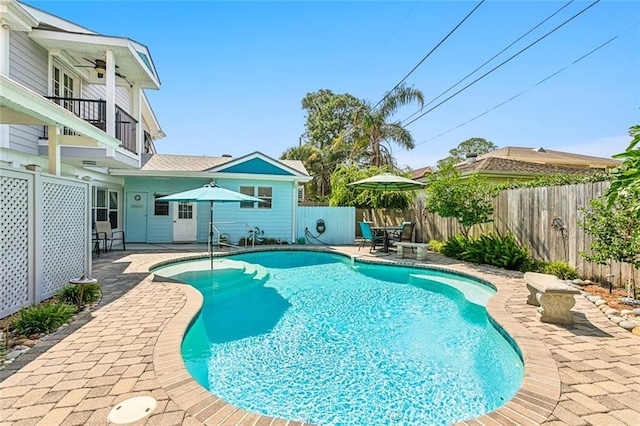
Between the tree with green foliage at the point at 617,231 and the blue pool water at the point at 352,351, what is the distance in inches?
95.0

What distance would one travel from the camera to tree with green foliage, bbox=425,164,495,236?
1027 centimetres

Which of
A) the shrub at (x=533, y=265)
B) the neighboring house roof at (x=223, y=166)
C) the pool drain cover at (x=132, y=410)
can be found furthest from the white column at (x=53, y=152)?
the shrub at (x=533, y=265)

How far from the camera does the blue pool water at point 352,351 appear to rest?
11.2 feet

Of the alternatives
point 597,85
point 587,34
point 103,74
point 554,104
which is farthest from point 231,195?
point 554,104

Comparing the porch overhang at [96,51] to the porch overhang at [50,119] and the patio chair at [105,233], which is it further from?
the patio chair at [105,233]

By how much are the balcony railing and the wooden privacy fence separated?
12097mm

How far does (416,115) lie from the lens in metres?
20.0

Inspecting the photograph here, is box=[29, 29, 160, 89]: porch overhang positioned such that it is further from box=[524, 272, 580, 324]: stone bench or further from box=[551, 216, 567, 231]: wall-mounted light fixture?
box=[551, 216, 567, 231]: wall-mounted light fixture

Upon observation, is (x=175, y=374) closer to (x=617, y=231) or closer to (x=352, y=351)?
(x=352, y=351)

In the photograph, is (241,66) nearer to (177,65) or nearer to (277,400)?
(177,65)

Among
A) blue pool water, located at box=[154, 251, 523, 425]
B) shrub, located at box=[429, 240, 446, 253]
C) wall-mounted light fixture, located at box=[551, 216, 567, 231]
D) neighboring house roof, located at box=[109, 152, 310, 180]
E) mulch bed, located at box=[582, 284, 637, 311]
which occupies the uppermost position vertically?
neighboring house roof, located at box=[109, 152, 310, 180]

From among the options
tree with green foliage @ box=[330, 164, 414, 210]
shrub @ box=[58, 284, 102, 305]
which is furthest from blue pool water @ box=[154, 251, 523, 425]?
tree with green foliage @ box=[330, 164, 414, 210]

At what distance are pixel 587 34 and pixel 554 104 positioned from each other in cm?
480

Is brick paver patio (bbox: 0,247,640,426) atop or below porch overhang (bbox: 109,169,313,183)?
below
